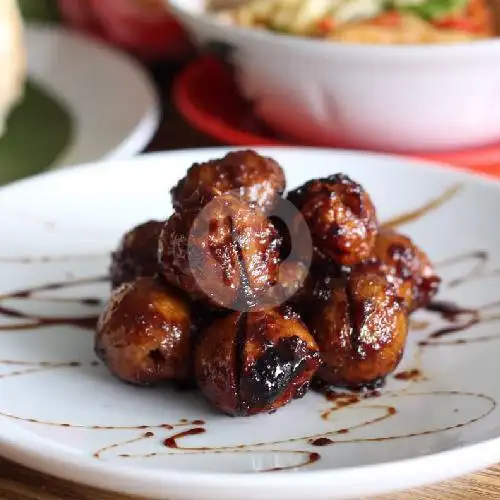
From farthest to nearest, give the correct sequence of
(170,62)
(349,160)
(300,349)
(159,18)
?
(170,62)
(159,18)
(349,160)
(300,349)

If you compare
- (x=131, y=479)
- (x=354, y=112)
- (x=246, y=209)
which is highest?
(x=354, y=112)

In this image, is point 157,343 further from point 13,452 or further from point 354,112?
point 354,112

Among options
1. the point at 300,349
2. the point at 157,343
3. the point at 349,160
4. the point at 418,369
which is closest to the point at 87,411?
the point at 157,343

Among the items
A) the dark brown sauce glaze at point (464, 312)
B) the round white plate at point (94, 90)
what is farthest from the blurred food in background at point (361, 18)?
the dark brown sauce glaze at point (464, 312)

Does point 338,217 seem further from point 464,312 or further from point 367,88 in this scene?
point 367,88

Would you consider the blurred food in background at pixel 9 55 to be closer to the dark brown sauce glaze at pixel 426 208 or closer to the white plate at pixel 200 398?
the white plate at pixel 200 398

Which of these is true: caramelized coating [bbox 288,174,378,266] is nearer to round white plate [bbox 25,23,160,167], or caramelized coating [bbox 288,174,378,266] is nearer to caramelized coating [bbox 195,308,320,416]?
caramelized coating [bbox 195,308,320,416]

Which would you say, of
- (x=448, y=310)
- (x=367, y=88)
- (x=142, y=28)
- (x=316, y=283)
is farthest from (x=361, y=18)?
(x=316, y=283)
